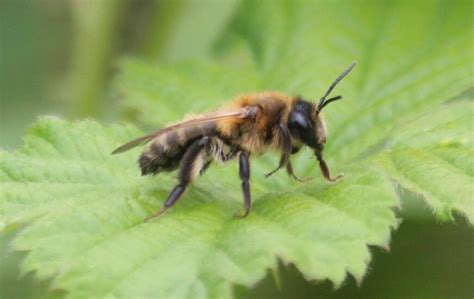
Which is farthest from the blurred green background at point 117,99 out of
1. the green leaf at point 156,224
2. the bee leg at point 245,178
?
the bee leg at point 245,178

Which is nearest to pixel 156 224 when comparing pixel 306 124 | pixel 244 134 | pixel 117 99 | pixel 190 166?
pixel 190 166

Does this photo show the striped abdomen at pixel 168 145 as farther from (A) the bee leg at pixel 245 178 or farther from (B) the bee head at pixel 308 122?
(B) the bee head at pixel 308 122

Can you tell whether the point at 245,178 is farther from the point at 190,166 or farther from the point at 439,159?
the point at 439,159

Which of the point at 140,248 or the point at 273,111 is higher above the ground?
the point at 273,111

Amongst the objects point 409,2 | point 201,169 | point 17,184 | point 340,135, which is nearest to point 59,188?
point 17,184

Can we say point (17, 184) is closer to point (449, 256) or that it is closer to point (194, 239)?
point (194, 239)

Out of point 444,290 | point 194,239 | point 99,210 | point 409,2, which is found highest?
point 409,2
